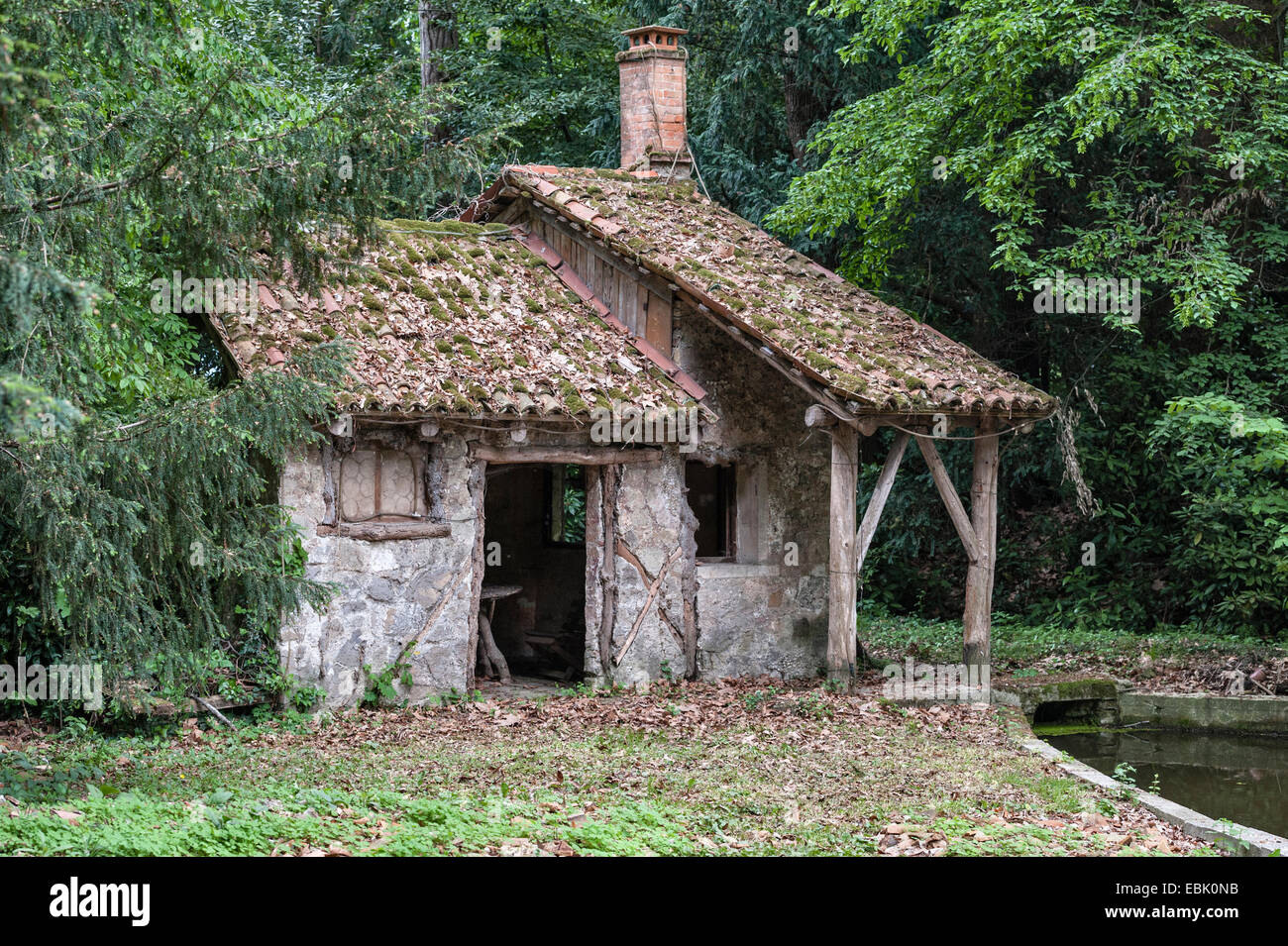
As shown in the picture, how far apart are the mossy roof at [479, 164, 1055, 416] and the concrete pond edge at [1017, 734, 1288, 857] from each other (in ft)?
10.9

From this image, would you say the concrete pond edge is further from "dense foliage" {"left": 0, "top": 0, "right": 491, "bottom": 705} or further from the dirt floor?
"dense foliage" {"left": 0, "top": 0, "right": 491, "bottom": 705}

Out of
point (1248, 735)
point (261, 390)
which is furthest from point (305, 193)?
point (1248, 735)

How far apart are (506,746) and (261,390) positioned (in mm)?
3185

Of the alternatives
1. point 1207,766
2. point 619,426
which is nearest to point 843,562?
point 619,426

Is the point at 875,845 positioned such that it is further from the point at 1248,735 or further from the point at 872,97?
the point at 872,97

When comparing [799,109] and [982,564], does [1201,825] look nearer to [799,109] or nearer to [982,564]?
[982,564]

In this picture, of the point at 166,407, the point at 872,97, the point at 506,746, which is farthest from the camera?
the point at 872,97

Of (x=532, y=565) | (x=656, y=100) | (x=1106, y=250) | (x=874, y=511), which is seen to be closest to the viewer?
(x=874, y=511)

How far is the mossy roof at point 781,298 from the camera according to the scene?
10609mm

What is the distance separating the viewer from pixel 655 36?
13.8 meters

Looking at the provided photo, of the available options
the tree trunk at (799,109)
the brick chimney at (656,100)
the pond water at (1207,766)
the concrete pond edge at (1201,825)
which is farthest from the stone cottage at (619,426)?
the tree trunk at (799,109)

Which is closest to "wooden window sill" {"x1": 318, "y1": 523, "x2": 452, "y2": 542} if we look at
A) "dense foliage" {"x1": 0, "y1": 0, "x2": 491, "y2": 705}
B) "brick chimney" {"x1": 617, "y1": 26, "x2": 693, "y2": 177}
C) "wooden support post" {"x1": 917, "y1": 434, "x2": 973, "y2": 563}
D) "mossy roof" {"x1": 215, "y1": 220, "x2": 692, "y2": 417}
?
"mossy roof" {"x1": 215, "y1": 220, "x2": 692, "y2": 417}

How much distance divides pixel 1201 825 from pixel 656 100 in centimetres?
941

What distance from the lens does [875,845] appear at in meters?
6.38
